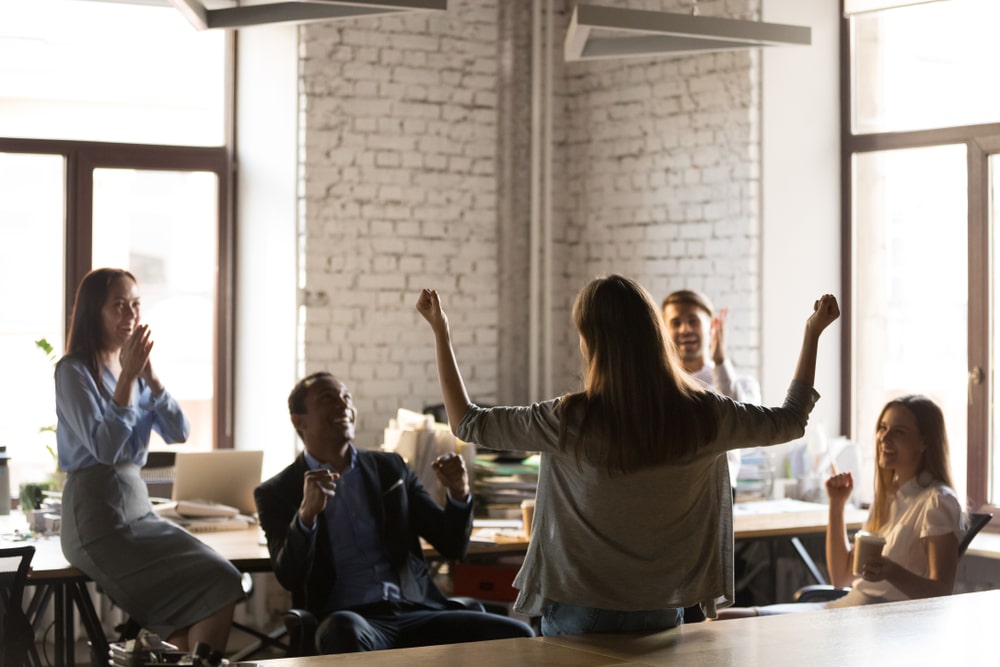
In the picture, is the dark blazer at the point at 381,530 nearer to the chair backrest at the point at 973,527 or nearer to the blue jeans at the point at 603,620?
the blue jeans at the point at 603,620

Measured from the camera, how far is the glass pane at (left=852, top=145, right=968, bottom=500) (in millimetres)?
5867

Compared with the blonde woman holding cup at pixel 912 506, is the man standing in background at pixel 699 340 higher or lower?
higher

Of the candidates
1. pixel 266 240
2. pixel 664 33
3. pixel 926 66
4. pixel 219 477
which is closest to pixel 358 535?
pixel 219 477

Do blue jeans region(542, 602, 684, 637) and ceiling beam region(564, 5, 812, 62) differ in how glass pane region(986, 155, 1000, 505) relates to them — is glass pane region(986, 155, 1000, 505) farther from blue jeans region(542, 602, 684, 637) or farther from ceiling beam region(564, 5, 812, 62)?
blue jeans region(542, 602, 684, 637)

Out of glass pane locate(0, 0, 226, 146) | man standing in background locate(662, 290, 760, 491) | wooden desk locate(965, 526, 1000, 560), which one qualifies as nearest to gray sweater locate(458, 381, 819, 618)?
man standing in background locate(662, 290, 760, 491)

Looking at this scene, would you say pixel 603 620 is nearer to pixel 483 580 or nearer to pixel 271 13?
pixel 483 580

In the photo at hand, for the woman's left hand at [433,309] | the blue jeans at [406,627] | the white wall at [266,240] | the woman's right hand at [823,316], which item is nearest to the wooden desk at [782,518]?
the blue jeans at [406,627]

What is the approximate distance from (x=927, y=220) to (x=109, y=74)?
3.86 m

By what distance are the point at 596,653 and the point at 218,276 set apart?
13.5ft

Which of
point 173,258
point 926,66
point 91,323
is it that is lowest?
point 91,323

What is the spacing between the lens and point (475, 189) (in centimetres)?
644

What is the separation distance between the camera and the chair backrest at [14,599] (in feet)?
12.0

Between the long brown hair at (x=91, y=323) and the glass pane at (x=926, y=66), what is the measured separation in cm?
366

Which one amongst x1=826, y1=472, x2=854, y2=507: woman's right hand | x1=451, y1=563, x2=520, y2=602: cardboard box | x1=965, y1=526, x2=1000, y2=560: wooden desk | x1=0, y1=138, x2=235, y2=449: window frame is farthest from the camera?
x1=0, y1=138, x2=235, y2=449: window frame
